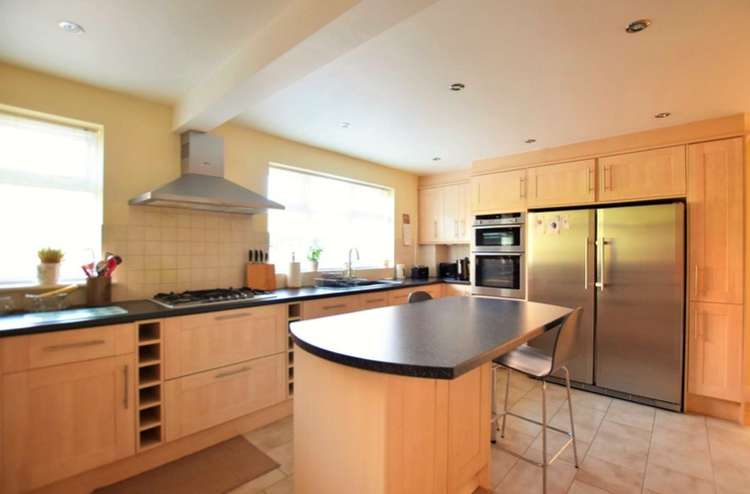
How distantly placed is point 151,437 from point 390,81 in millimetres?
2614

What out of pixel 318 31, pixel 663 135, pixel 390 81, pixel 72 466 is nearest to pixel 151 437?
pixel 72 466

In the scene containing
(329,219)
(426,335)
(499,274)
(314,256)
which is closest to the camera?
(426,335)

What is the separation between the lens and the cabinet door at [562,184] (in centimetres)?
334

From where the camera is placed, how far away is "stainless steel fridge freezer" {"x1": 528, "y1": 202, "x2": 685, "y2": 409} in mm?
2832

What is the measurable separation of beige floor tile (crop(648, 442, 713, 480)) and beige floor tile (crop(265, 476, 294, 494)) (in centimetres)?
215

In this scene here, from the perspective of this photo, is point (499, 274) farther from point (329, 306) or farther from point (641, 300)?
point (329, 306)

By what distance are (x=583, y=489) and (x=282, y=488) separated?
163 cm

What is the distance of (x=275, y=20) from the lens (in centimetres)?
171

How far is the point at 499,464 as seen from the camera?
2098mm

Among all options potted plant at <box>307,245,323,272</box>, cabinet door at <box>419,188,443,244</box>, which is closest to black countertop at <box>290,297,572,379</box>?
potted plant at <box>307,245,323,272</box>

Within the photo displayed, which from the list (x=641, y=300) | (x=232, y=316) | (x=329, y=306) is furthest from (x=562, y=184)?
(x=232, y=316)

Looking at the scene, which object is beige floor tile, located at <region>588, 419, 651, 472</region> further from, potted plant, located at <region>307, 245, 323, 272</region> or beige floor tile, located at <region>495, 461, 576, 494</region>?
potted plant, located at <region>307, 245, 323, 272</region>

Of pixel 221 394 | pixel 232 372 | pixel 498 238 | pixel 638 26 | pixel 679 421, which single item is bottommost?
pixel 679 421

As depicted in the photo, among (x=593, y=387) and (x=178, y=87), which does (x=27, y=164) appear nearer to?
(x=178, y=87)
